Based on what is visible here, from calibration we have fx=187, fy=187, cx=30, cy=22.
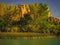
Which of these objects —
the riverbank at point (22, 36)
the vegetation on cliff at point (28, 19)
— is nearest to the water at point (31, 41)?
the riverbank at point (22, 36)

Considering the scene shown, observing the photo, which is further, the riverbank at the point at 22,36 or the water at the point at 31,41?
the riverbank at the point at 22,36

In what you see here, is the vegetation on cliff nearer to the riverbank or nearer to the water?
the riverbank

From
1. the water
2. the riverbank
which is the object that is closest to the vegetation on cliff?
the riverbank

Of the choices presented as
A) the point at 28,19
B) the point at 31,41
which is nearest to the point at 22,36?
the point at 31,41

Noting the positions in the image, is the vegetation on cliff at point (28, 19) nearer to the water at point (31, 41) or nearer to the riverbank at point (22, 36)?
the riverbank at point (22, 36)

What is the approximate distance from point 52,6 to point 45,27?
36.8 inches

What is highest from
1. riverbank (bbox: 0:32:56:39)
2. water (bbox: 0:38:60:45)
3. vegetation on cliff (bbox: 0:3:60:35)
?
vegetation on cliff (bbox: 0:3:60:35)

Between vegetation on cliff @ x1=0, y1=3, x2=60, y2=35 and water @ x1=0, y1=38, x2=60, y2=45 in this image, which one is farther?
vegetation on cliff @ x1=0, y1=3, x2=60, y2=35

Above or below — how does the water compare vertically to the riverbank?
below

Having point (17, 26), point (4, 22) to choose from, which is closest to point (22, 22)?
point (17, 26)

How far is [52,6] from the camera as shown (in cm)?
789

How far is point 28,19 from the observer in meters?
7.86

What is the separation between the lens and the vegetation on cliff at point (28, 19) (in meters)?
7.82

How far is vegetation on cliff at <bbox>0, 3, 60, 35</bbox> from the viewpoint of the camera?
25.7 ft
